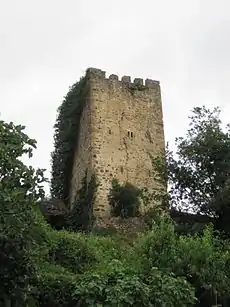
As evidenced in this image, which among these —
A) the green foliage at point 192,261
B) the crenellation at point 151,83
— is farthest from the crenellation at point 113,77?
the green foliage at point 192,261

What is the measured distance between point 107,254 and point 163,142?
33.9 feet

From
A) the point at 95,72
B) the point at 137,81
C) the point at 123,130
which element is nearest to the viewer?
the point at 123,130

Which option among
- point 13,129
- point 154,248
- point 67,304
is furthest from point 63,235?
point 13,129

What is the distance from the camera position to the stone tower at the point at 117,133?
1043 inches

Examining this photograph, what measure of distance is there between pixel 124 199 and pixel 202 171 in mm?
3502

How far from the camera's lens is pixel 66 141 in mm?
29047

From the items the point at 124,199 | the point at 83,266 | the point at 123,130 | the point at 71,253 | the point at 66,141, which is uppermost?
the point at 123,130

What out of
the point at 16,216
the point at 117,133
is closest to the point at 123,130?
the point at 117,133

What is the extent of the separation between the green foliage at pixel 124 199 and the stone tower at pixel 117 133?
0.28 m

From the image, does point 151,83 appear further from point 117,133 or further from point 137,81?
point 117,133

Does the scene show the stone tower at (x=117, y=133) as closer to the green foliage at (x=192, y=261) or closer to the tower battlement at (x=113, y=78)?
the tower battlement at (x=113, y=78)

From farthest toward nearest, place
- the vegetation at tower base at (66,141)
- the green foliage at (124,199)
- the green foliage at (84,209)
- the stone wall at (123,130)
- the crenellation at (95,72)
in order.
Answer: the vegetation at tower base at (66,141), the crenellation at (95,72), the stone wall at (123,130), the green foliage at (84,209), the green foliage at (124,199)

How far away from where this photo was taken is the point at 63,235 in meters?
19.5

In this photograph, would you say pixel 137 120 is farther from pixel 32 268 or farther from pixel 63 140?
pixel 32 268
